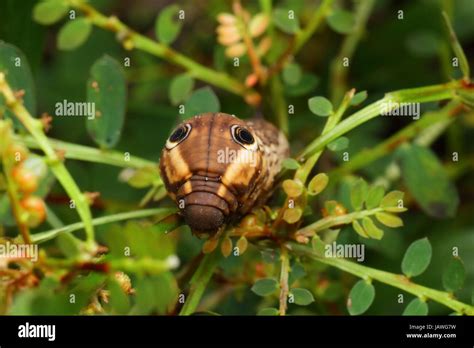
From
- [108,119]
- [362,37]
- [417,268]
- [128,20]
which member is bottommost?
[417,268]

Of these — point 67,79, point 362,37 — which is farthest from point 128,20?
point 362,37

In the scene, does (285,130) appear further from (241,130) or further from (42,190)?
(42,190)

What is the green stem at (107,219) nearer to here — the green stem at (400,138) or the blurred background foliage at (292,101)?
the blurred background foliage at (292,101)

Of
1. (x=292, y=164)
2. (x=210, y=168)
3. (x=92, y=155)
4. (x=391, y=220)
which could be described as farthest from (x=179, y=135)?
(x=391, y=220)

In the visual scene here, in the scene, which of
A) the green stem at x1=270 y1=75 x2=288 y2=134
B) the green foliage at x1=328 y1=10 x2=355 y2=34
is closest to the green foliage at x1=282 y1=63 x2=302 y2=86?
the green stem at x1=270 y1=75 x2=288 y2=134

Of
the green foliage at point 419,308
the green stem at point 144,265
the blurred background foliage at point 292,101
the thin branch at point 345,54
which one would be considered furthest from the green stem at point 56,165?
the thin branch at point 345,54
